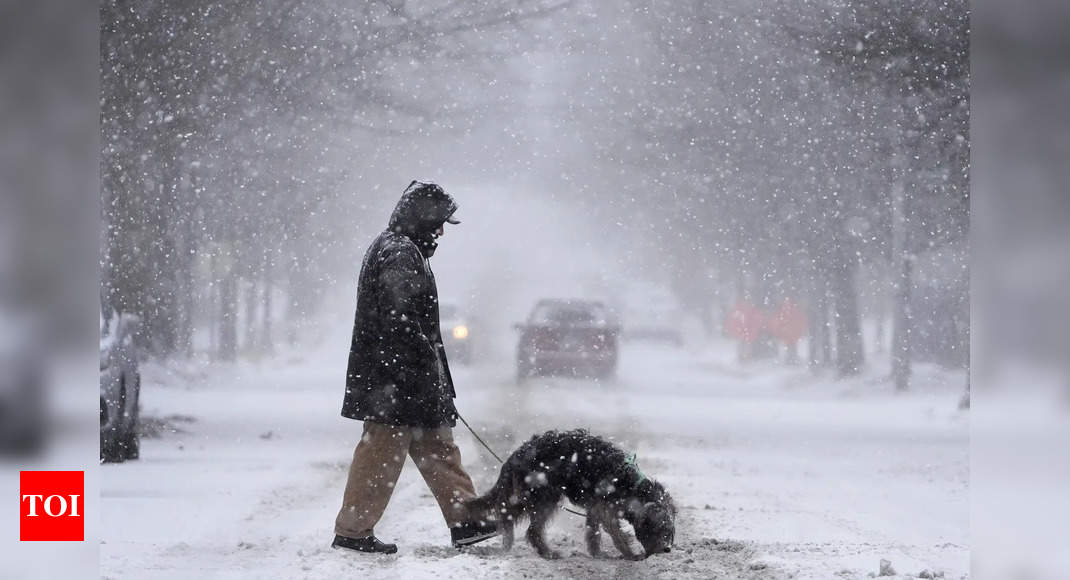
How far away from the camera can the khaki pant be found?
4809 millimetres

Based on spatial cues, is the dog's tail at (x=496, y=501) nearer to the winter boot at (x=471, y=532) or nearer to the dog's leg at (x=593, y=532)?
the winter boot at (x=471, y=532)

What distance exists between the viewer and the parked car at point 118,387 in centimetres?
777

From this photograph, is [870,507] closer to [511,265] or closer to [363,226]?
[363,226]

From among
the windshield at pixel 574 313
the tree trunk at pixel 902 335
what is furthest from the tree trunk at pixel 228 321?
the tree trunk at pixel 902 335

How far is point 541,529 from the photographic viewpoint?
490 cm

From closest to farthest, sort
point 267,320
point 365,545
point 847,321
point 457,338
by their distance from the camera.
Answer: point 365,545 → point 847,321 → point 457,338 → point 267,320

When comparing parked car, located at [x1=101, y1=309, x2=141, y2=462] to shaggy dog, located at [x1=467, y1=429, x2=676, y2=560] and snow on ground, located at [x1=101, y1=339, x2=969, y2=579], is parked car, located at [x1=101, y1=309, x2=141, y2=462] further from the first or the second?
shaggy dog, located at [x1=467, y1=429, x2=676, y2=560]

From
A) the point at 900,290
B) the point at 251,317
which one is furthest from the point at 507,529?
the point at 251,317

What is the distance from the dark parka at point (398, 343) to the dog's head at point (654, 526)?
1100mm

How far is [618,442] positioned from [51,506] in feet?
22.1

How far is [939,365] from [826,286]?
2.41 metres

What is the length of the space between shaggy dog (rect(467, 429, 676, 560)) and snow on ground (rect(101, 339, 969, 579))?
169mm

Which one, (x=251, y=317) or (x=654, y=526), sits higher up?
(x=251, y=317)

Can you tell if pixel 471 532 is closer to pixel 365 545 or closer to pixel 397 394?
pixel 365 545
